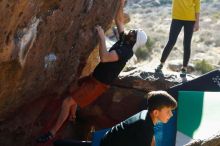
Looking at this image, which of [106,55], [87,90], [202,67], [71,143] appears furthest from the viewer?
[202,67]

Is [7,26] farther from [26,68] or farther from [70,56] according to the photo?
[70,56]

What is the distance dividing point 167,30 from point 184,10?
811 inches

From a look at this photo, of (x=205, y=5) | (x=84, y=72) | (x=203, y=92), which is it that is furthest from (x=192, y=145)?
(x=205, y=5)

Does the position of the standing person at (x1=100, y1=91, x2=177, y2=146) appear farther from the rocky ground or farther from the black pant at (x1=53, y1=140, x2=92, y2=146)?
the rocky ground

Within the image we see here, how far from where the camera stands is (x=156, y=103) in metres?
4.62

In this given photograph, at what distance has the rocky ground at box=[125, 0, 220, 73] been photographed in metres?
20.6

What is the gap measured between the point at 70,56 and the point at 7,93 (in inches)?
50.9

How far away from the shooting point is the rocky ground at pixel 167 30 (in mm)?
20642

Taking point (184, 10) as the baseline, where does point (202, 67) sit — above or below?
below

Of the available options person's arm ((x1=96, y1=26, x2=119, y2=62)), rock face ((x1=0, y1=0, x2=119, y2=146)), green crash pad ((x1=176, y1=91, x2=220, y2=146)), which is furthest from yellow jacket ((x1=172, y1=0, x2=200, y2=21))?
person's arm ((x1=96, y1=26, x2=119, y2=62))

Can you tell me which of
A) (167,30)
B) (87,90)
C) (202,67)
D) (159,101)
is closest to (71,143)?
(87,90)

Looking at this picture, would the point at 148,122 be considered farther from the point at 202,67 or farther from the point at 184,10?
the point at 202,67

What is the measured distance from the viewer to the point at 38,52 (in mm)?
6043

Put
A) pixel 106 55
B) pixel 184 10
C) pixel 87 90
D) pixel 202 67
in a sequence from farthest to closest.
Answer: pixel 202 67 → pixel 184 10 → pixel 87 90 → pixel 106 55
